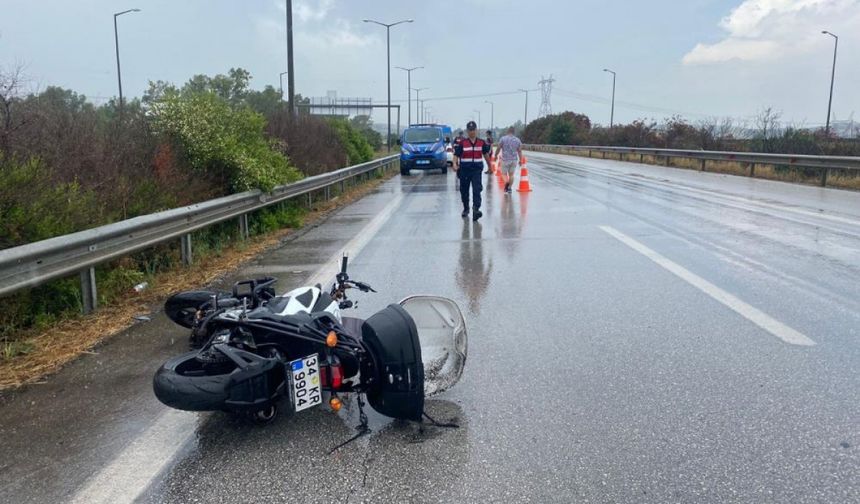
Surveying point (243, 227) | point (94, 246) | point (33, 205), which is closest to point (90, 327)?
point (94, 246)

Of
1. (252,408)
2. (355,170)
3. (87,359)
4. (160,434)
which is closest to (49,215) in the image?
(87,359)

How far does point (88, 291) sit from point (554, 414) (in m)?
4.60

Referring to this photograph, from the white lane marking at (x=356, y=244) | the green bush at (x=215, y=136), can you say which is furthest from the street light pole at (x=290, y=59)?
the green bush at (x=215, y=136)

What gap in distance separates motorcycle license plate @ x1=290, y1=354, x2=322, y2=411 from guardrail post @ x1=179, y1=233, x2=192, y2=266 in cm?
530

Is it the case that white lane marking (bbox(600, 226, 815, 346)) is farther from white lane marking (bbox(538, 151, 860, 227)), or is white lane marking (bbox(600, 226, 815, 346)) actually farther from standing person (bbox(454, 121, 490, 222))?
white lane marking (bbox(538, 151, 860, 227))

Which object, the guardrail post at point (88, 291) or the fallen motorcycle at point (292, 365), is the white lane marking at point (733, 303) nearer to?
the fallen motorcycle at point (292, 365)

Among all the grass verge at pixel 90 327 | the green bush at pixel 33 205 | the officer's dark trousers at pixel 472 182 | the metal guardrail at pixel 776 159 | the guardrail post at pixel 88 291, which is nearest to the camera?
the grass verge at pixel 90 327

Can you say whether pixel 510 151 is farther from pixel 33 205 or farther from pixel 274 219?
pixel 33 205

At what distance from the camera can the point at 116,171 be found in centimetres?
828

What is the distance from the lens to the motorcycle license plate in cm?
367

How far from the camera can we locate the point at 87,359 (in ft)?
17.0

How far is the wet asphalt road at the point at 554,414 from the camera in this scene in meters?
3.33

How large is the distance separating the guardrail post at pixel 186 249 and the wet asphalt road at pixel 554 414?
1.03 m

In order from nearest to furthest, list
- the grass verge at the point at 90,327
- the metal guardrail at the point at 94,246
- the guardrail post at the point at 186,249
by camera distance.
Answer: the grass verge at the point at 90,327 → the metal guardrail at the point at 94,246 → the guardrail post at the point at 186,249
